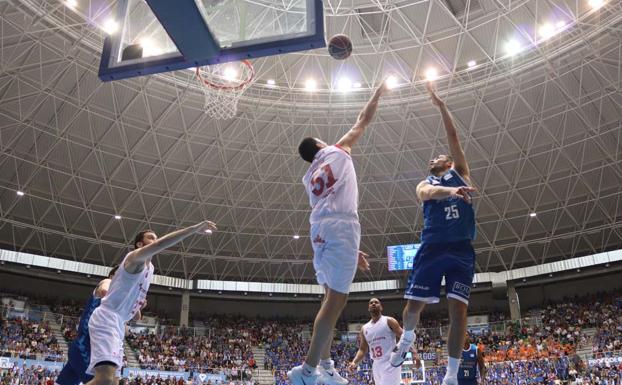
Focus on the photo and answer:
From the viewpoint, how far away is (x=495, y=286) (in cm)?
3797

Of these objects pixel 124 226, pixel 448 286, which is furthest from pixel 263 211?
pixel 448 286

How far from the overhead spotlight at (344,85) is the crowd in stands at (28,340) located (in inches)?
765

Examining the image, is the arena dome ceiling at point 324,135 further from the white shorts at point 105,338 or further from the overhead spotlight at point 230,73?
the white shorts at point 105,338

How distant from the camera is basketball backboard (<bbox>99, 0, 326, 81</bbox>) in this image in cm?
821

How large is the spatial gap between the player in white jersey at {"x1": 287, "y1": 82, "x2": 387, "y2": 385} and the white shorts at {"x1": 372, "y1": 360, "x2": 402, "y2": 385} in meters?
3.62

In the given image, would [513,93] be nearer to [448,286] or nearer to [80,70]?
[80,70]

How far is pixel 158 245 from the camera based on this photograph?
17.8 ft

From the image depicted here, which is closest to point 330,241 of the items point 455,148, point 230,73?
point 455,148

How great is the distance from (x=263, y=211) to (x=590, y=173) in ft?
66.9

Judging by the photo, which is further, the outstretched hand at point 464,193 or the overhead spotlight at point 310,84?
the overhead spotlight at point 310,84

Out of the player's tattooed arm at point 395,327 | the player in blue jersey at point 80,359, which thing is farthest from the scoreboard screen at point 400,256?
the player in blue jersey at point 80,359

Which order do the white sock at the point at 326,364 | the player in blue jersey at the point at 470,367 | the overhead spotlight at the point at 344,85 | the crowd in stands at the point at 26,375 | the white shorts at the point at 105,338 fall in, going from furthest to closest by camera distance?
the overhead spotlight at the point at 344,85 → the crowd in stands at the point at 26,375 → the player in blue jersey at the point at 470,367 → the white shorts at the point at 105,338 → the white sock at the point at 326,364

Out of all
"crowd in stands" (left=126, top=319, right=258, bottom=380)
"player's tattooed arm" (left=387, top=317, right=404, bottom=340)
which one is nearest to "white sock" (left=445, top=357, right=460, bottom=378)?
Result: "player's tattooed arm" (left=387, top=317, right=404, bottom=340)

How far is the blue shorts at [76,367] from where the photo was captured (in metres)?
6.37
